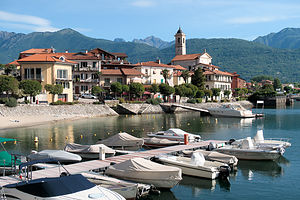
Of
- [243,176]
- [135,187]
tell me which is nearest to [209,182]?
[243,176]

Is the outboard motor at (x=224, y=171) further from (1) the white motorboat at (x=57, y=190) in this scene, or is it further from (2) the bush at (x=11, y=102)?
(2) the bush at (x=11, y=102)

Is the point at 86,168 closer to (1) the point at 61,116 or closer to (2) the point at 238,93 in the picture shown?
(1) the point at 61,116

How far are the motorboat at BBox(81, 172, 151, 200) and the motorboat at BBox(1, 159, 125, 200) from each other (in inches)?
130

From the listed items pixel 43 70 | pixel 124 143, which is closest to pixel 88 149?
pixel 124 143

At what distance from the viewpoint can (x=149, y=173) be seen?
2359cm

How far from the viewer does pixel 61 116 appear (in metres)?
71.9

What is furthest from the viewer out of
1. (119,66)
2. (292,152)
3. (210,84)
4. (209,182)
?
(210,84)

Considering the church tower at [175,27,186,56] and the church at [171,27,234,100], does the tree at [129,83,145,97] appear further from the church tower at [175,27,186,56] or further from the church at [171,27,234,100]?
the church tower at [175,27,186,56]

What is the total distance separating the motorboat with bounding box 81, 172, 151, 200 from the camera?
21281 millimetres

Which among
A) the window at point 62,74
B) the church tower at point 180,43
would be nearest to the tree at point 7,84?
the window at point 62,74

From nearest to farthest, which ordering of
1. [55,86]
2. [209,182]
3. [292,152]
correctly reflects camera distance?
[209,182], [292,152], [55,86]

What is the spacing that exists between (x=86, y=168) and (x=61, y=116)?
47614 mm

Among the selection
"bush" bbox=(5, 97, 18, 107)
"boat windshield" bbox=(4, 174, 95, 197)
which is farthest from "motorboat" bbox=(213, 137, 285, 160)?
"bush" bbox=(5, 97, 18, 107)

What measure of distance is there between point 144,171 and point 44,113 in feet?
167
